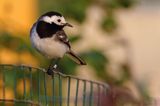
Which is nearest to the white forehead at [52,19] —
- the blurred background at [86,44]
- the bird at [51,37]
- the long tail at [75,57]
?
the bird at [51,37]

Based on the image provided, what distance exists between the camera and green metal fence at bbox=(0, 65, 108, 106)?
506cm

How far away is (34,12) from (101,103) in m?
3.35

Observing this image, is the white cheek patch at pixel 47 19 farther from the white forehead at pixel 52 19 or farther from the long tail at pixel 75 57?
the long tail at pixel 75 57

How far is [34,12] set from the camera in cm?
845

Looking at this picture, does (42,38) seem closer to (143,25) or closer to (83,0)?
(83,0)

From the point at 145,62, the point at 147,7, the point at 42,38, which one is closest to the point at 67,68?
the point at 42,38

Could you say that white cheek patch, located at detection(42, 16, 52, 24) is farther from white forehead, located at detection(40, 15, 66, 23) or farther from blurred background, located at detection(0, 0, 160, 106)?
blurred background, located at detection(0, 0, 160, 106)

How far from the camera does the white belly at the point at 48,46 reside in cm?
527

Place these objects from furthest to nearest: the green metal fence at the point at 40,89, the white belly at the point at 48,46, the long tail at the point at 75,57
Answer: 1. the long tail at the point at 75,57
2. the white belly at the point at 48,46
3. the green metal fence at the point at 40,89

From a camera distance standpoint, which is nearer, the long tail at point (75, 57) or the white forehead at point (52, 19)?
the white forehead at point (52, 19)

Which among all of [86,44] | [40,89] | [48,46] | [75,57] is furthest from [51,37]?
[86,44]

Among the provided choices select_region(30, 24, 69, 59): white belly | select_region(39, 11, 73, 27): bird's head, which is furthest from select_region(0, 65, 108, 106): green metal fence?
select_region(39, 11, 73, 27): bird's head

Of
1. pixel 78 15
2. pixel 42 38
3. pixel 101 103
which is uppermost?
pixel 78 15

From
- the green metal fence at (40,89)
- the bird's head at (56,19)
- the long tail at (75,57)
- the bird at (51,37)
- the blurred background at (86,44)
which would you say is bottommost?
the green metal fence at (40,89)
